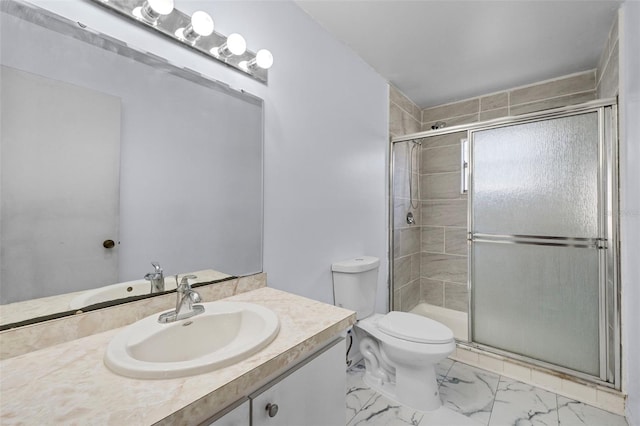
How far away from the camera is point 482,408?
163 cm

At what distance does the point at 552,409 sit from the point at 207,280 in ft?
6.76

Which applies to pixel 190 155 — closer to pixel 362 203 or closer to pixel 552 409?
pixel 362 203

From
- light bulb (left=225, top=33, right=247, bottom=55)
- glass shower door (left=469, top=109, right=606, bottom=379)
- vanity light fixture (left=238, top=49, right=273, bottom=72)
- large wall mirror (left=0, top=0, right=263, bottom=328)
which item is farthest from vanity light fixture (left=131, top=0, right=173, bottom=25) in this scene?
glass shower door (left=469, top=109, right=606, bottom=379)

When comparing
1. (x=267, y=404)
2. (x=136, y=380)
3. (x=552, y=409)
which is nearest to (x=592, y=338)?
(x=552, y=409)

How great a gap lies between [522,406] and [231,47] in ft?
8.05

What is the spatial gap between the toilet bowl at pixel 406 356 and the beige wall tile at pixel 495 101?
2.16m

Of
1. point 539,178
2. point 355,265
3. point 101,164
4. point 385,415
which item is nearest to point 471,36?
point 539,178

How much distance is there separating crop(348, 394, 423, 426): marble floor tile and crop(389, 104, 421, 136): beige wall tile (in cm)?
206

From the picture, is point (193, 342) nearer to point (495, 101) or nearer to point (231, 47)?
point (231, 47)

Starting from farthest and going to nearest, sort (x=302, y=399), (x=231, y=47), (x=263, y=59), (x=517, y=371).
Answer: (x=517, y=371) < (x=263, y=59) < (x=231, y=47) < (x=302, y=399)

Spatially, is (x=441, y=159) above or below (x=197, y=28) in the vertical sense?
below

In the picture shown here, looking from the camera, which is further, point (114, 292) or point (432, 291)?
point (432, 291)

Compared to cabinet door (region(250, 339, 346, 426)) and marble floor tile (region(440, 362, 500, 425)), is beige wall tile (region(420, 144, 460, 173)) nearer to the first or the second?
marble floor tile (region(440, 362, 500, 425))

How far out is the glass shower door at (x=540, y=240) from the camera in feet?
5.65
